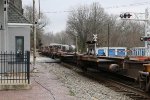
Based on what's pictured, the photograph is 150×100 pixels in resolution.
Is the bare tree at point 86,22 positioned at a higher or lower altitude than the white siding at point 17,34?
higher

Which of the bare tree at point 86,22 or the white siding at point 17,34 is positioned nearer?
the white siding at point 17,34

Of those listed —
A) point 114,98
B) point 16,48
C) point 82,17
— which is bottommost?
point 114,98

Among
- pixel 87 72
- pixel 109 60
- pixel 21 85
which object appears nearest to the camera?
pixel 21 85

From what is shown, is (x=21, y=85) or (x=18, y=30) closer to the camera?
(x=21, y=85)

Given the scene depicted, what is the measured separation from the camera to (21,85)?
15859 millimetres

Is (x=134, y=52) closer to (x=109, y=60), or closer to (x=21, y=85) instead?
(x=109, y=60)

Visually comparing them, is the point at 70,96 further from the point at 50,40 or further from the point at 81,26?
the point at 50,40

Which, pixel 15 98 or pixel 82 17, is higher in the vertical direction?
pixel 82 17

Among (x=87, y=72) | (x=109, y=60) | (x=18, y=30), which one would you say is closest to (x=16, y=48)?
(x=18, y=30)

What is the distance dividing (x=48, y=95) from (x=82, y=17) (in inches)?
2626

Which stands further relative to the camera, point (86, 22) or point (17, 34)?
point (86, 22)

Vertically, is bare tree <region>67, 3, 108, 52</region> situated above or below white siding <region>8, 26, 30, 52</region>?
above

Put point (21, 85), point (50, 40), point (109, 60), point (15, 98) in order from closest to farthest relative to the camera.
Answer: point (15, 98), point (21, 85), point (109, 60), point (50, 40)

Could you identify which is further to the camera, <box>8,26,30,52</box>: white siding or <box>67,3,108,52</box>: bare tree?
<box>67,3,108,52</box>: bare tree
